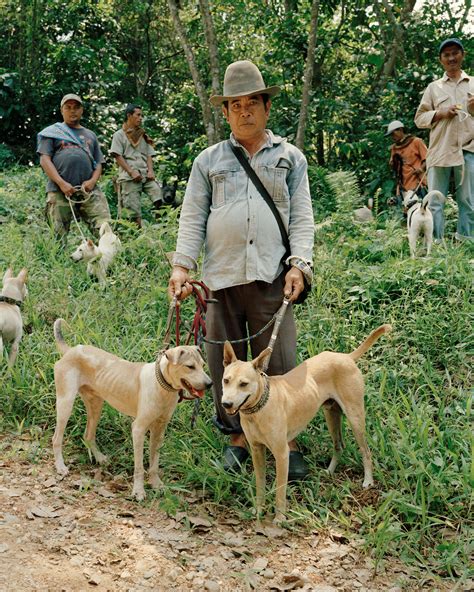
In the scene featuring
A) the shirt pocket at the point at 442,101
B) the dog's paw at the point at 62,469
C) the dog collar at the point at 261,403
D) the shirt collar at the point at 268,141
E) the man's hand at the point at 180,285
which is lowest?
the dog's paw at the point at 62,469

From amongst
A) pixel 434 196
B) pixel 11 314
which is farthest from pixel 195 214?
pixel 434 196

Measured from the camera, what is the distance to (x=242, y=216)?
3887mm

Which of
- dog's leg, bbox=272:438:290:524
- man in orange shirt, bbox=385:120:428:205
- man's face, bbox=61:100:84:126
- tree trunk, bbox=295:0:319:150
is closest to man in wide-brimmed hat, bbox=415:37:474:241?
man in orange shirt, bbox=385:120:428:205

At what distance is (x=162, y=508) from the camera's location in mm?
3842

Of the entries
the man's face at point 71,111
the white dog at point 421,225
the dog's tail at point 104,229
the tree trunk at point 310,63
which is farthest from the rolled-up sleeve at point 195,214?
the tree trunk at point 310,63

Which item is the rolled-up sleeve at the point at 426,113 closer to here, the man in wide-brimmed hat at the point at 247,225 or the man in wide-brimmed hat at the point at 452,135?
the man in wide-brimmed hat at the point at 452,135

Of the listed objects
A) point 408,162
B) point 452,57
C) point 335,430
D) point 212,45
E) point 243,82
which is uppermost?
point 212,45

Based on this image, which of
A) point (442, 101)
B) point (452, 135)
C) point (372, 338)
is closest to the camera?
point (372, 338)

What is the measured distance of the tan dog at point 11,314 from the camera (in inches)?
199

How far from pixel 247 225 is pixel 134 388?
1.23 m

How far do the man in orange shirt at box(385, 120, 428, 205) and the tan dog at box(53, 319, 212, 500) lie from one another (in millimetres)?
6668

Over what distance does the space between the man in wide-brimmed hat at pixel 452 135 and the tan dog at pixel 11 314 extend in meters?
4.61

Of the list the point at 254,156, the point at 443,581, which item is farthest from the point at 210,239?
the point at 443,581

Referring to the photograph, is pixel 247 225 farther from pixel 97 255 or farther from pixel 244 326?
pixel 97 255
